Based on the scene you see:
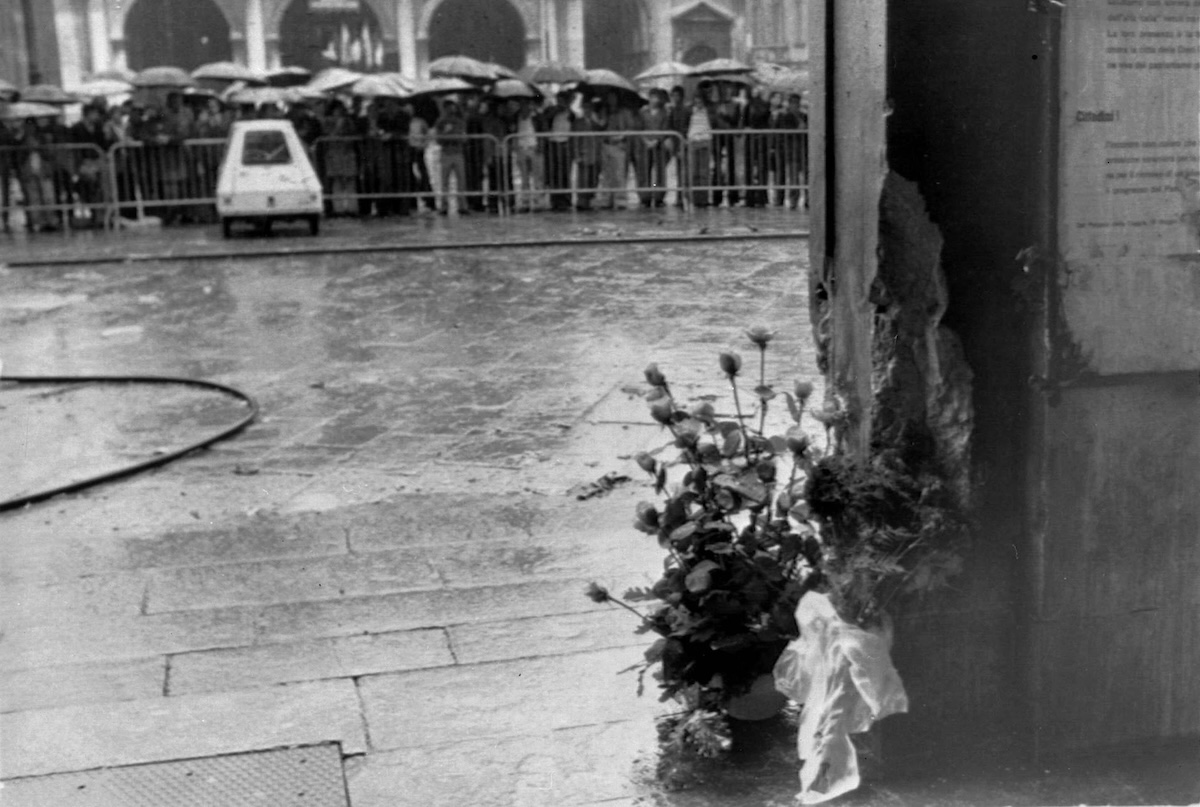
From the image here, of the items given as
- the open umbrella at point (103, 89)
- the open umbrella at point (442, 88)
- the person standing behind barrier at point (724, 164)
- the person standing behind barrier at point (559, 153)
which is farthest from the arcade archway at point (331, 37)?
the person standing behind barrier at point (724, 164)

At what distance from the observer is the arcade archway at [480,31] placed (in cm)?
4694

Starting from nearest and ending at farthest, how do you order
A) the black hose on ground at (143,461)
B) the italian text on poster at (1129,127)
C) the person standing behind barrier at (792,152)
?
the italian text on poster at (1129,127) < the black hose on ground at (143,461) < the person standing behind barrier at (792,152)

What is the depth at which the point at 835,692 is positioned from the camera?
3209mm

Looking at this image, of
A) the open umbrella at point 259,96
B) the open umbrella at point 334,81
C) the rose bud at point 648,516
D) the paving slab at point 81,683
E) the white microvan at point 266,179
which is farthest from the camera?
the open umbrella at point 334,81

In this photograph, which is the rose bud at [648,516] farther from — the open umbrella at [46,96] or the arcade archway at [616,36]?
the arcade archway at [616,36]

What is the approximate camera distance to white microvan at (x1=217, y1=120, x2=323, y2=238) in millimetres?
17344

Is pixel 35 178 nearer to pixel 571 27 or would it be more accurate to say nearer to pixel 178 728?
pixel 178 728

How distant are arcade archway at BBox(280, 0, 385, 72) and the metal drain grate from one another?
4376 cm

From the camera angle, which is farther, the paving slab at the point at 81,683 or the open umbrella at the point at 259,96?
the open umbrella at the point at 259,96

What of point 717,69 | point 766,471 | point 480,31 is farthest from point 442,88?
point 480,31

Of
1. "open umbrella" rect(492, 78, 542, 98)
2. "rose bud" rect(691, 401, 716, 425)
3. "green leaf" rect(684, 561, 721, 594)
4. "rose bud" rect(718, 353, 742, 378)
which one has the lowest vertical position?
"green leaf" rect(684, 561, 721, 594)

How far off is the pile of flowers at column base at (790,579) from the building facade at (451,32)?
40.1 metres

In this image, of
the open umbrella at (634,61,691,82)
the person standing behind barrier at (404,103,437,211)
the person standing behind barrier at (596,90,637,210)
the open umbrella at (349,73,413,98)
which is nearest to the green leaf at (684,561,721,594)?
the person standing behind barrier at (596,90,637,210)

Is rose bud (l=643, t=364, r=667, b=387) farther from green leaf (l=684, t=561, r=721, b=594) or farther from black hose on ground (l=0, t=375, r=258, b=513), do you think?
black hose on ground (l=0, t=375, r=258, b=513)
